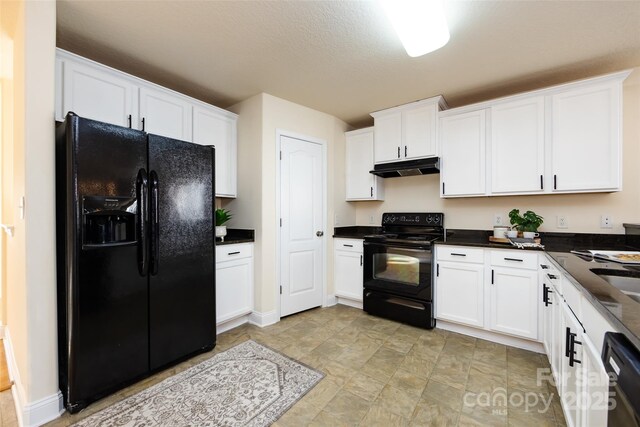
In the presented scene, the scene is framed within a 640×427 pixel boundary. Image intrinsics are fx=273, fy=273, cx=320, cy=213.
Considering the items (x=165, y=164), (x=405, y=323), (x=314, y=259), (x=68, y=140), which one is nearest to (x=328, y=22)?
(x=165, y=164)

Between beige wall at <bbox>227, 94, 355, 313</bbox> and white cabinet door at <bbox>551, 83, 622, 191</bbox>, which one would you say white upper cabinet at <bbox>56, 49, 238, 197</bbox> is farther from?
white cabinet door at <bbox>551, 83, 622, 191</bbox>

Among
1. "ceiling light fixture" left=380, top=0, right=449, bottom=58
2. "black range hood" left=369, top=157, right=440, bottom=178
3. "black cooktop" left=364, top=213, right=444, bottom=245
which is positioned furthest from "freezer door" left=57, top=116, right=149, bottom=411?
"black range hood" left=369, top=157, right=440, bottom=178

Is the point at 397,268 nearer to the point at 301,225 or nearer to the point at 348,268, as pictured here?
the point at 348,268

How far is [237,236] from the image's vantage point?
310 centimetres

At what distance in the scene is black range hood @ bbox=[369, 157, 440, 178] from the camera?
294 cm

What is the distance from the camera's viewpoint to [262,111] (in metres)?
2.86

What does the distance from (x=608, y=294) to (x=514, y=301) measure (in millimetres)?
1591

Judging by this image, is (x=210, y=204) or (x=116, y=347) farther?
(x=210, y=204)

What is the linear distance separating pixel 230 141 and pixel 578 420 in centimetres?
328

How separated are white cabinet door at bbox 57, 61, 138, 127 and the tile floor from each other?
2.00 meters

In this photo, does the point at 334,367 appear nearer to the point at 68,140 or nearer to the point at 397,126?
the point at 68,140

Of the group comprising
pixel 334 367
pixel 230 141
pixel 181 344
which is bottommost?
pixel 334 367

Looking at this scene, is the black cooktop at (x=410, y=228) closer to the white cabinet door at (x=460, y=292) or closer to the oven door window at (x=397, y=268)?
the oven door window at (x=397, y=268)

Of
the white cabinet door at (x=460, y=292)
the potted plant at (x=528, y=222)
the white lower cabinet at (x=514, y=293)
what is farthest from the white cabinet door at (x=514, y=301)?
the potted plant at (x=528, y=222)
